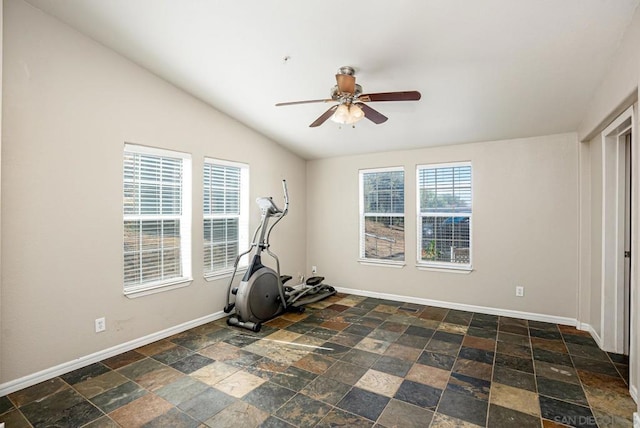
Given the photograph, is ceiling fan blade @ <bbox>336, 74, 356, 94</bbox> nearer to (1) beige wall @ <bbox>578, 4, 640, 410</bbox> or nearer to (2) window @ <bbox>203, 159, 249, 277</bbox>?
(1) beige wall @ <bbox>578, 4, 640, 410</bbox>

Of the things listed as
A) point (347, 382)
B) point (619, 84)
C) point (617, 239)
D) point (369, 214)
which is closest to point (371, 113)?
point (619, 84)

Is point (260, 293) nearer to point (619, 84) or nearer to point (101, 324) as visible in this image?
point (101, 324)

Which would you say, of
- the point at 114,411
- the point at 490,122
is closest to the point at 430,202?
the point at 490,122

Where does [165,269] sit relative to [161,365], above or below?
above

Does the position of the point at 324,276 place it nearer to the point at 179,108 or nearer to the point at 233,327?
the point at 233,327

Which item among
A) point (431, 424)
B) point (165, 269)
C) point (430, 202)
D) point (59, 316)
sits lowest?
point (431, 424)

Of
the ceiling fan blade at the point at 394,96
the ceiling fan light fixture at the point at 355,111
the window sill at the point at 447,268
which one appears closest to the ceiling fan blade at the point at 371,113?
the ceiling fan light fixture at the point at 355,111

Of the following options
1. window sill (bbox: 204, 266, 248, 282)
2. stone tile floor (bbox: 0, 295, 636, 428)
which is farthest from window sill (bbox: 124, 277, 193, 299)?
stone tile floor (bbox: 0, 295, 636, 428)

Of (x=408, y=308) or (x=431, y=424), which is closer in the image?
(x=431, y=424)

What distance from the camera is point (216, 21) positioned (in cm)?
268

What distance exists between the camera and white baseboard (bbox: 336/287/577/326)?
407 centimetres

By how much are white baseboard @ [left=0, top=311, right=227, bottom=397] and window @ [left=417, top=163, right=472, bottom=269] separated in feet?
11.4

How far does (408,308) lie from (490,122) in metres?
2.78

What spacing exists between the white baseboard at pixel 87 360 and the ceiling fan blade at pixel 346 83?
10.7ft
